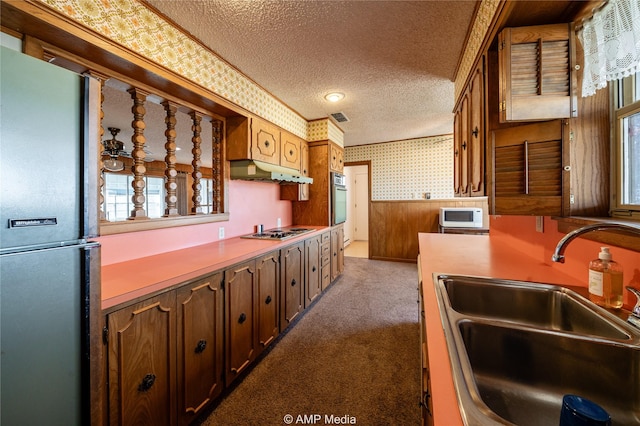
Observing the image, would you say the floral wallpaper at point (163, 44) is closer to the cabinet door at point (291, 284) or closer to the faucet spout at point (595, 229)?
the cabinet door at point (291, 284)

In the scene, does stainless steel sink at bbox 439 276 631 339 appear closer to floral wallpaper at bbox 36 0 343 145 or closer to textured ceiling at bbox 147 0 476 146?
textured ceiling at bbox 147 0 476 146

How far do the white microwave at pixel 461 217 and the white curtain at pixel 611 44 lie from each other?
3.49 meters

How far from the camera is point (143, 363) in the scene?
1.08 metres

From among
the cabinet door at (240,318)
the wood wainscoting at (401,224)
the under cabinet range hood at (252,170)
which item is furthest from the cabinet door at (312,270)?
the wood wainscoting at (401,224)

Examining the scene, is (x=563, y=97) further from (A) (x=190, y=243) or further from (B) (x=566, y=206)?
(A) (x=190, y=243)

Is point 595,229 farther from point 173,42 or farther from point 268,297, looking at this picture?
point 173,42

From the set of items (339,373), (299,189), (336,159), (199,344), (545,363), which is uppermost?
(336,159)

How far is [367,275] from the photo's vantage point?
13.4 feet

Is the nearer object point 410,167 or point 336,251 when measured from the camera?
point 336,251

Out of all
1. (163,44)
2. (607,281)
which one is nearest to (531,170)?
(607,281)

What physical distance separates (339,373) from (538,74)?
2114mm

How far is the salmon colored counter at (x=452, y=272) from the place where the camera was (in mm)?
505

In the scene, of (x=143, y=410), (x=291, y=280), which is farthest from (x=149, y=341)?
(x=291, y=280)

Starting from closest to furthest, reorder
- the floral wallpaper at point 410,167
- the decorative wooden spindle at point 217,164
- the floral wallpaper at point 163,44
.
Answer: the floral wallpaper at point 163,44
the decorative wooden spindle at point 217,164
the floral wallpaper at point 410,167
